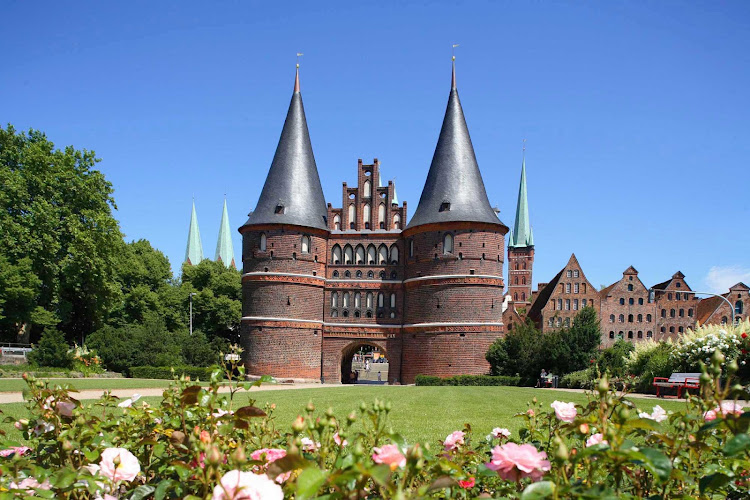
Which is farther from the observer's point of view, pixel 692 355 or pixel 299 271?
pixel 299 271

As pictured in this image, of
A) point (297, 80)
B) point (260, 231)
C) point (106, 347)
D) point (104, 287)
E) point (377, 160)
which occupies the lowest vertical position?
point (106, 347)

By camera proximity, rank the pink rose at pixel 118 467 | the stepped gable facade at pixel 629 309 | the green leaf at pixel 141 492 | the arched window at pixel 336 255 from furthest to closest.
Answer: the stepped gable facade at pixel 629 309, the arched window at pixel 336 255, the green leaf at pixel 141 492, the pink rose at pixel 118 467

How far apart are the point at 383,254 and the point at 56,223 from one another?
17.3m

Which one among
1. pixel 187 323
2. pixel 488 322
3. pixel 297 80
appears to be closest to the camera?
pixel 488 322

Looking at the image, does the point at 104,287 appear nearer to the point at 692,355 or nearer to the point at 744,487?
the point at 692,355

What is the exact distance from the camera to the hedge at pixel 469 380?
32562mm

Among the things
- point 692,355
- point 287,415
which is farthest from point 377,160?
point 287,415

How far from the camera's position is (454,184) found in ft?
119

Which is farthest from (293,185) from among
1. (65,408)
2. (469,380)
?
(65,408)

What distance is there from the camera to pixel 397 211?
127ft

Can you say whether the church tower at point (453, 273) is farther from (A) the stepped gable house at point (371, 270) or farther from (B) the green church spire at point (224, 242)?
(B) the green church spire at point (224, 242)

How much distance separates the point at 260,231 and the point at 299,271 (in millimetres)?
3070

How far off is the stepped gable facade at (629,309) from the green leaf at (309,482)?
6293cm

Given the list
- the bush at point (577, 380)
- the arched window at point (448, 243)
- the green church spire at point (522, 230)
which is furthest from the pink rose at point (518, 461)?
the green church spire at point (522, 230)
